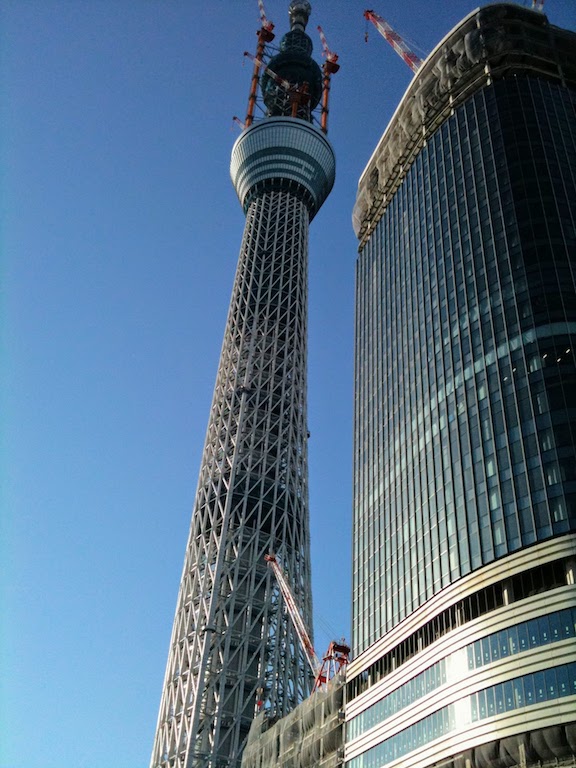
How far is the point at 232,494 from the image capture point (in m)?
130

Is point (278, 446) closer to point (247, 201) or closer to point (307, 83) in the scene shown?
point (247, 201)

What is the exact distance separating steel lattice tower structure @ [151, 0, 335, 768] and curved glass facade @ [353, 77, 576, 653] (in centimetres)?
2843

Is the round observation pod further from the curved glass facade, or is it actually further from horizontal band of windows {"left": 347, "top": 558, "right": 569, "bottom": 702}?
horizontal band of windows {"left": 347, "top": 558, "right": 569, "bottom": 702}

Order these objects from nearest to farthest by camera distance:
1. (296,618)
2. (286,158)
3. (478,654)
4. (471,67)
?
(478,654), (471,67), (296,618), (286,158)

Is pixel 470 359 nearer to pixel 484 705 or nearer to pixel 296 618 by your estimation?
pixel 484 705

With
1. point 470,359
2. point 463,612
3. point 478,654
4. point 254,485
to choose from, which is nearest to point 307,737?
point 463,612

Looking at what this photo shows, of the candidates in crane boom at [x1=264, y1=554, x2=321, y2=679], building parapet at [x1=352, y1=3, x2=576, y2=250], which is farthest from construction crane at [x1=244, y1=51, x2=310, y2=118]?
crane boom at [x1=264, y1=554, x2=321, y2=679]

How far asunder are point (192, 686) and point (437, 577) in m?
48.6

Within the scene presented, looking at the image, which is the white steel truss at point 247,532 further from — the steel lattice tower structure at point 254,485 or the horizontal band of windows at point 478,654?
the horizontal band of windows at point 478,654

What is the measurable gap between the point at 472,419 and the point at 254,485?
58195mm

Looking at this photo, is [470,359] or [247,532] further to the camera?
[247,532]

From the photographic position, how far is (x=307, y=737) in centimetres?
8931

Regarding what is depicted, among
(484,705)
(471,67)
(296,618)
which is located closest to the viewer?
(484,705)

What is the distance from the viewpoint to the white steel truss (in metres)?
111
